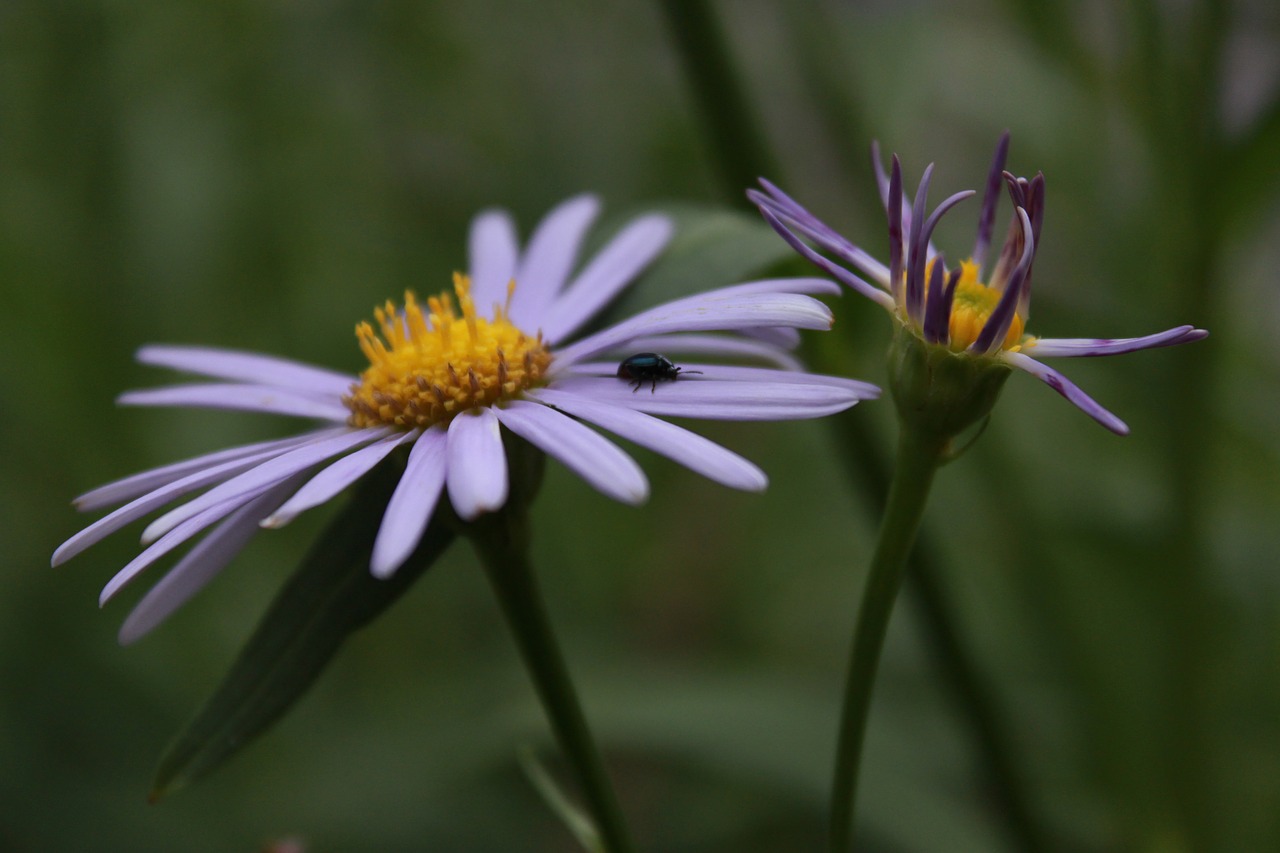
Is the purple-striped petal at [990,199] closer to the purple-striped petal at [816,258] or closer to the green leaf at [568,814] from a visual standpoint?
the purple-striped petal at [816,258]

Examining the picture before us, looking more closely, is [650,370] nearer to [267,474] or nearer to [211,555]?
[267,474]

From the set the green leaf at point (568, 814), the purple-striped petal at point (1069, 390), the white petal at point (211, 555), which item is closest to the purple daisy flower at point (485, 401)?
the white petal at point (211, 555)

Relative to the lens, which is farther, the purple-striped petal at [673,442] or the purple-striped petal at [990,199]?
the purple-striped petal at [990,199]

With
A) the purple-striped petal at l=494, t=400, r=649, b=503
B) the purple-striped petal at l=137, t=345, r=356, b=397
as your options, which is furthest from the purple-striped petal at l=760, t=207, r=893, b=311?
the purple-striped petal at l=137, t=345, r=356, b=397

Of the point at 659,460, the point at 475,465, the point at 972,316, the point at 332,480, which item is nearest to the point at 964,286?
the point at 972,316

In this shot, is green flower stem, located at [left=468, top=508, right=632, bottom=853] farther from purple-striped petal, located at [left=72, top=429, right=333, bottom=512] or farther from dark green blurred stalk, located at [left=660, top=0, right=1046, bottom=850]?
dark green blurred stalk, located at [left=660, top=0, right=1046, bottom=850]

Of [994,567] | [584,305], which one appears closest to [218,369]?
[584,305]
